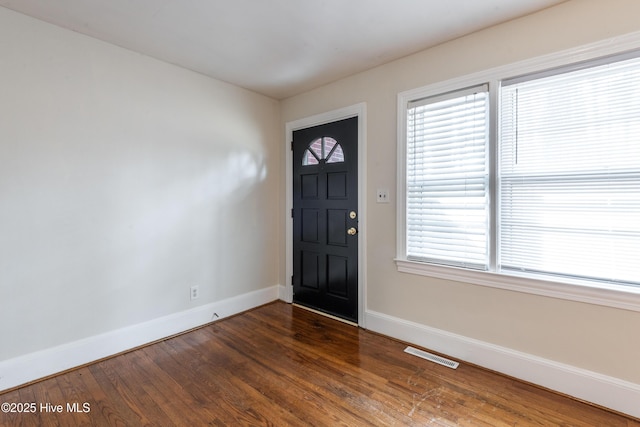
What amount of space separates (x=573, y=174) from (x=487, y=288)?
96cm

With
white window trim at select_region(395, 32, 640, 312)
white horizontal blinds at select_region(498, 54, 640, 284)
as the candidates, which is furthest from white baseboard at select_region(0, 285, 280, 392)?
white horizontal blinds at select_region(498, 54, 640, 284)

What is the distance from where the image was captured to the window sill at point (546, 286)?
1768 millimetres

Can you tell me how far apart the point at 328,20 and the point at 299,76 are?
0.99m

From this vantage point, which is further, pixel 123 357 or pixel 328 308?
pixel 328 308

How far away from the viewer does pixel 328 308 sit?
10.8 feet

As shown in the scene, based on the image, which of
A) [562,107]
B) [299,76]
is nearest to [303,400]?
[562,107]

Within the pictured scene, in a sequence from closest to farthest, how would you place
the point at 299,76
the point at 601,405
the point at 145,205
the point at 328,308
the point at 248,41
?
1. the point at 601,405
2. the point at 248,41
3. the point at 145,205
4. the point at 299,76
5. the point at 328,308

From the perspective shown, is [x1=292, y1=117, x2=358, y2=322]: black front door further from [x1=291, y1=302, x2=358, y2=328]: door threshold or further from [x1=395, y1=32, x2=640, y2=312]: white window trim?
[x1=395, y1=32, x2=640, y2=312]: white window trim

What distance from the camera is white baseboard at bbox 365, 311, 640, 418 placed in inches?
70.2

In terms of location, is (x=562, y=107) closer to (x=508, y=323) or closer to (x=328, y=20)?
(x=508, y=323)

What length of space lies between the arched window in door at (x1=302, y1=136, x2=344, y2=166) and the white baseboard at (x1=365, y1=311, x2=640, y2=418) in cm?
170

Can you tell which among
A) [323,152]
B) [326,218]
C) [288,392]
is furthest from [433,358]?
[323,152]

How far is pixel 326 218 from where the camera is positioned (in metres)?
3.31

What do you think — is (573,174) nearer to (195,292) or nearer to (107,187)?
(195,292)
